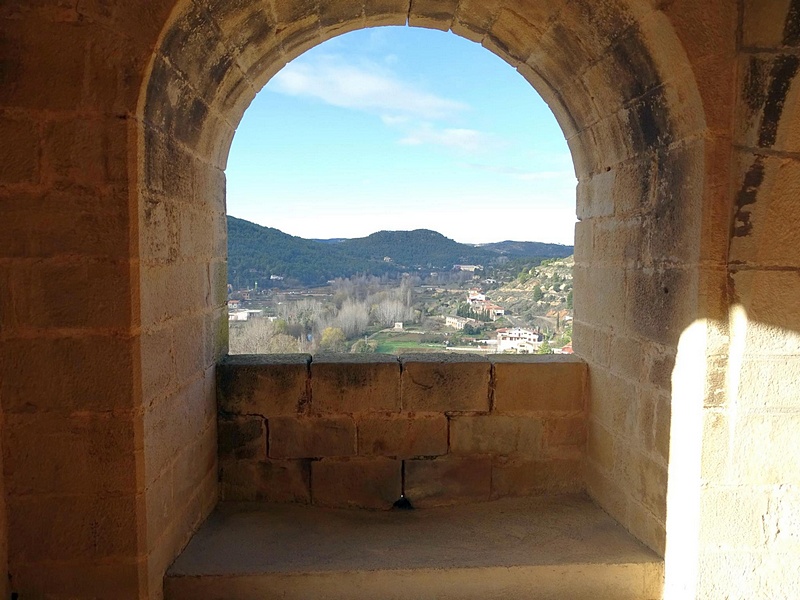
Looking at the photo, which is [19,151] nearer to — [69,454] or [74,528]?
[69,454]

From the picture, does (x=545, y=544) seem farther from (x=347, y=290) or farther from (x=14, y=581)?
(x=347, y=290)

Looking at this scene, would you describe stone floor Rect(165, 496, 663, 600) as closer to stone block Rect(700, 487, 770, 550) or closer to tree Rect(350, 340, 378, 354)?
stone block Rect(700, 487, 770, 550)

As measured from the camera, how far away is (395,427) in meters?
3.32

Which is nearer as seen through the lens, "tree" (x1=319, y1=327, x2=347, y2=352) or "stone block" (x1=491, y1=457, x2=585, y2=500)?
"stone block" (x1=491, y1=457, x2=585, y2=500)

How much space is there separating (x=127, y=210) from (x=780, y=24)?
105 inches

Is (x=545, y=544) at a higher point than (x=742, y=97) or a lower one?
lower

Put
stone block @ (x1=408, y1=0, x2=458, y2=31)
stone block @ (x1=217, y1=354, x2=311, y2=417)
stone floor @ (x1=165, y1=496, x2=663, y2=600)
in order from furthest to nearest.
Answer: stone block @ (x1=217, y1=354, x2=311, y2=417)
stone block @ (x1=408, y1=0, x2=458, y2=31)
stone floor @ (x1=165, y1=496, x2=663, y2=600)

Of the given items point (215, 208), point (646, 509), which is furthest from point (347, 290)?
point (646, 509)

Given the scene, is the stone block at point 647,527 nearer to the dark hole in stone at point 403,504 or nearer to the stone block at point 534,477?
the stone block at point 534,477

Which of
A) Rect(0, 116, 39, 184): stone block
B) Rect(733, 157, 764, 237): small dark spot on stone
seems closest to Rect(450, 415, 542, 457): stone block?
Rect(733, 157, 764, 237): small dark spot on stone

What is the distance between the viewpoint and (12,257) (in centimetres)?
213

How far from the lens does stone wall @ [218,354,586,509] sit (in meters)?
3.27

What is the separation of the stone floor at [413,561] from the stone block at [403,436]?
42 centimetres

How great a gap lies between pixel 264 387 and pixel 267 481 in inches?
22.2
